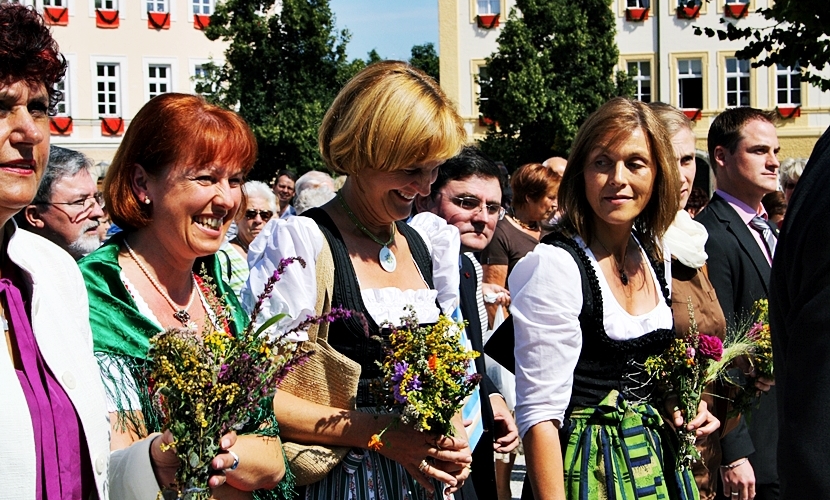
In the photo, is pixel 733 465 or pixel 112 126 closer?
pixel 733 465

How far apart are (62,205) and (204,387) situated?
9.41 ft

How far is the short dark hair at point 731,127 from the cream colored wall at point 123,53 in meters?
31.1

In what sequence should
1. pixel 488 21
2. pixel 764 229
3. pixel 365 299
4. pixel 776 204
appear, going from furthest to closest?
pixel 488 21 < pixel 776 204 < pixel 764 229 < pixel 365 299

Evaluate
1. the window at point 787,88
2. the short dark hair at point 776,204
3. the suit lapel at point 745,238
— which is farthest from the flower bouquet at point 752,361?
the window at point 787,88

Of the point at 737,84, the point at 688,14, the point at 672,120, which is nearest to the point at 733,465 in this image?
the point at 672,120

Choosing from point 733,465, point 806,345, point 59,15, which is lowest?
point 733,465

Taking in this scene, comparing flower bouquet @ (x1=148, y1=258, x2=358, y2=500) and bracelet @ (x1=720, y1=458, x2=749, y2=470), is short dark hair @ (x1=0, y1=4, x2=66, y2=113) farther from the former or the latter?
bracelet @ (x1=720, y1=458, x2=749, y2=470)

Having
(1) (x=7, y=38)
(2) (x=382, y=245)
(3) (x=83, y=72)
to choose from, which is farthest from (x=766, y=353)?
(3) (x=83, y=72)

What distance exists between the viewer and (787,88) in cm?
3234

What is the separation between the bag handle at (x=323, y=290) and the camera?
A: 3.01 meters

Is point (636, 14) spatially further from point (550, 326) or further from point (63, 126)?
point (550, 326)

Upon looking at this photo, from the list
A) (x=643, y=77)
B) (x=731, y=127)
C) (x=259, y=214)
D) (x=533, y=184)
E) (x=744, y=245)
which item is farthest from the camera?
(x=643, y=77)

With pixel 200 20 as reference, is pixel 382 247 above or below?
below

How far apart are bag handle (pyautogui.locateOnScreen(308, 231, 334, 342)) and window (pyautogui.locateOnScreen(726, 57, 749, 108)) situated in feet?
107
